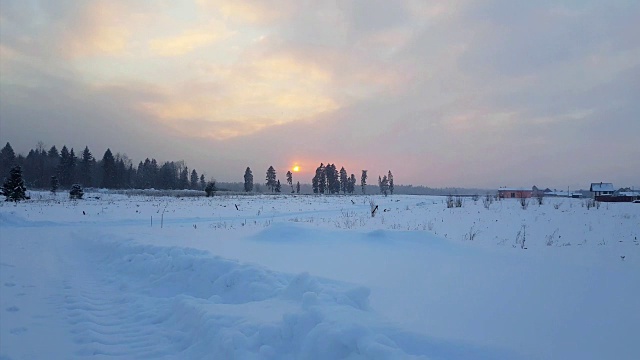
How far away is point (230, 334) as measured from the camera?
3.86 metres

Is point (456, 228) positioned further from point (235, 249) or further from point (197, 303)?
point (197, 303)

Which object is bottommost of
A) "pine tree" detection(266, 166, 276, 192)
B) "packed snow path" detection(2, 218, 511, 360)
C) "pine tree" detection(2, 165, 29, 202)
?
"packed snow path" detection(2, 218, 511, 360)

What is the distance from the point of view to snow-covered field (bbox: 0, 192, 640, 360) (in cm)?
343

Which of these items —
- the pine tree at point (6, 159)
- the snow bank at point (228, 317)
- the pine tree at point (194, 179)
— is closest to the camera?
the snow bank at point (228, 317)

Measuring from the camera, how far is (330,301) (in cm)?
446

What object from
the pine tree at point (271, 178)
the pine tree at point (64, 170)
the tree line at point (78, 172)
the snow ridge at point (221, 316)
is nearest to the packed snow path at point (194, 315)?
the snow ridge at point (221, 316)

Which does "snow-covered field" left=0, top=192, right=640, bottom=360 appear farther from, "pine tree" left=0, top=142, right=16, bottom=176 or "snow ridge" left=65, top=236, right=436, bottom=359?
"pine tree" left=0, top=142, right=16, bottom=176

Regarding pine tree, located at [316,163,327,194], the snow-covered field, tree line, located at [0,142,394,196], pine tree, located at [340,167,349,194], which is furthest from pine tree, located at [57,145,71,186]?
the snow-covered field

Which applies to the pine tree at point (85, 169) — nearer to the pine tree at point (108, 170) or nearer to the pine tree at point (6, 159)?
the pine tree at point (108, 170)

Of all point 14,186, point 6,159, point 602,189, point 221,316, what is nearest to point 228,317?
point 221,316

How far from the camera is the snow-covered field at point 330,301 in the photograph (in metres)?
3.43

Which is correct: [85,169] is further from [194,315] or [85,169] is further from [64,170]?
[194,315]

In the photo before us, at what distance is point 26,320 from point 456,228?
1264cm

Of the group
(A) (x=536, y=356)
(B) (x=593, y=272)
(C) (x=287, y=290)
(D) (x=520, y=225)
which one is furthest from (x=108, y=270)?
(D) (x=520, y=225)
